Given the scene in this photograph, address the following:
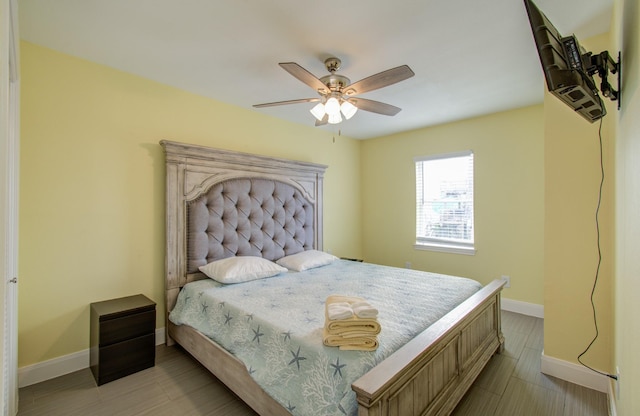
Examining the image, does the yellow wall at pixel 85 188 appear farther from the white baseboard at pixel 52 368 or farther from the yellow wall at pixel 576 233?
the yellow wall at pixel 576 233

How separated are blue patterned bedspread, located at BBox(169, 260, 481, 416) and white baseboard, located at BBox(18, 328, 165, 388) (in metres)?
0.69

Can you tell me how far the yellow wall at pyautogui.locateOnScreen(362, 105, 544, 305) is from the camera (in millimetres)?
3350

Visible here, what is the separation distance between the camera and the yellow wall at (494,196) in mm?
3350

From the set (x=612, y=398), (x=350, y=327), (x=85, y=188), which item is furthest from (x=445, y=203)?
(x=85, y=188)

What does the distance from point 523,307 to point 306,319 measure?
3.00 metres

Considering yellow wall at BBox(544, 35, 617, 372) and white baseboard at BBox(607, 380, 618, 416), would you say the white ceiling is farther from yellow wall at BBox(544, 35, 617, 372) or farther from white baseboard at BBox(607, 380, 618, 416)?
white baseboard at BBox(607, 380, 618, 416)

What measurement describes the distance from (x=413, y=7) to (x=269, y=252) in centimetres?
264

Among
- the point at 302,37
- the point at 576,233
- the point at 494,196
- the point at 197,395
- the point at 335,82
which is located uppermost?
the point at 302,37

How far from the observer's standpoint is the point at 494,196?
3.61 metres

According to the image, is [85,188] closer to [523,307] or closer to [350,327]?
[350,327]

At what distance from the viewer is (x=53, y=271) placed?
2209mm

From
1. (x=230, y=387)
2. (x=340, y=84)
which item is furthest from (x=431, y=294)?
(x=340, y=84)

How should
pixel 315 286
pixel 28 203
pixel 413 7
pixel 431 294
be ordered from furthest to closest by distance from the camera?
1. pixel 315 286
2. pixel 431 294
3. pixel 28 203
4. pixel 413 7

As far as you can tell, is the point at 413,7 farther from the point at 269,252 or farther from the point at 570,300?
the point at 269,252
